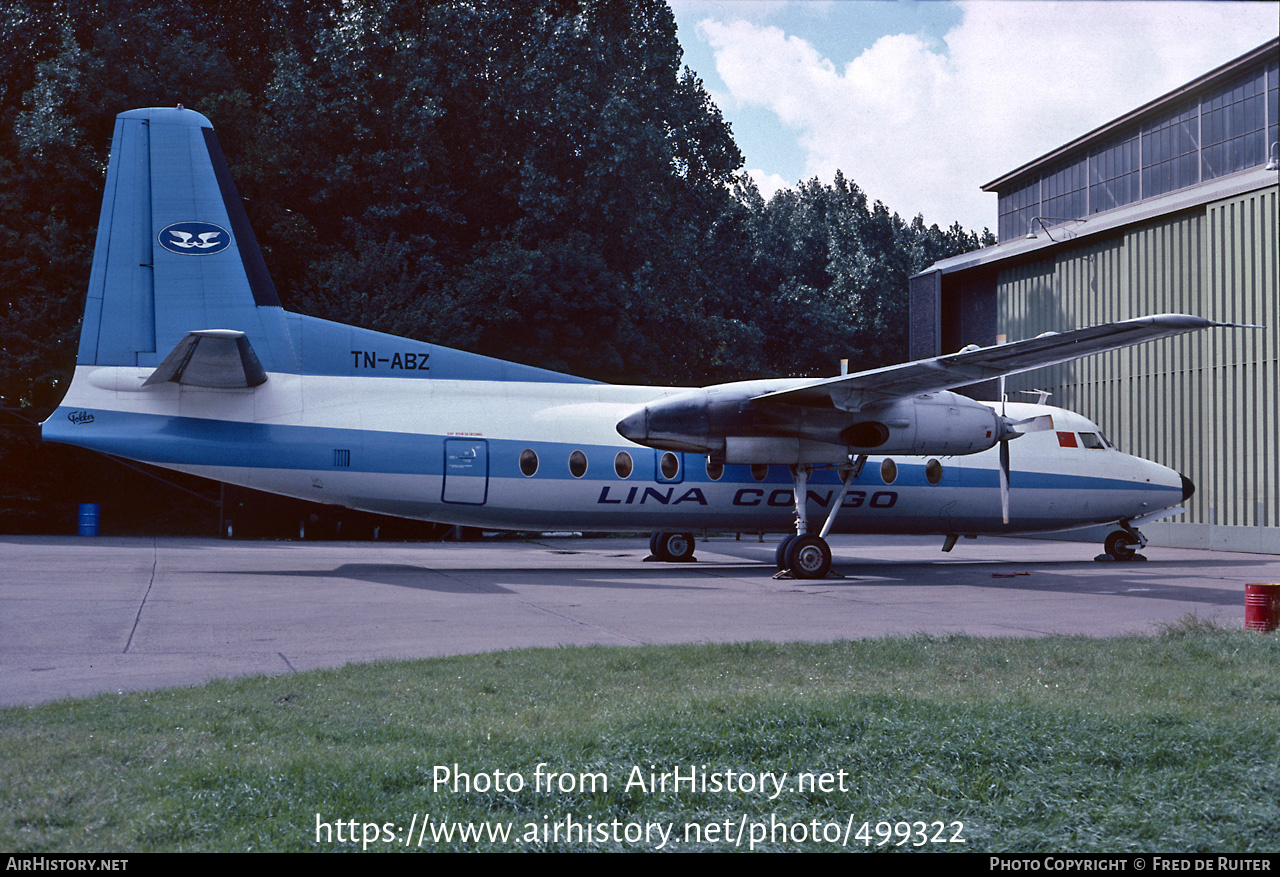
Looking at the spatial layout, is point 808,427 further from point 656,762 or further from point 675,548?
point 656,762

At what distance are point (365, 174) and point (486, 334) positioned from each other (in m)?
7.12

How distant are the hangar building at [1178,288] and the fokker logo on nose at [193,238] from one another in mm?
14611

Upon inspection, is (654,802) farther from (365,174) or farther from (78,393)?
(365,174)

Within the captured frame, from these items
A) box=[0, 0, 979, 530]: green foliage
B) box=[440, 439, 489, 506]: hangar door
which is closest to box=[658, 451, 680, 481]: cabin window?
box=[440, 439, 489, 506]: hangar door

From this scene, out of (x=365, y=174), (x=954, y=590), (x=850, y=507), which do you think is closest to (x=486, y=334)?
(x=365, y=174)

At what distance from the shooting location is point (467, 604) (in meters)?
12.4

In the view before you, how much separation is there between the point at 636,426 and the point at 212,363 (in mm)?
6396

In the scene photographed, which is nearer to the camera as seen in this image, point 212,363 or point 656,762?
point 656,762

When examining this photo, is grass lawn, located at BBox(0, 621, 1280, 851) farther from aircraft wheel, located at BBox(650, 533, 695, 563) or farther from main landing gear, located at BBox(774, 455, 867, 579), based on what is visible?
aircraft wheel, located at BBox(650, 533, 695, 563)

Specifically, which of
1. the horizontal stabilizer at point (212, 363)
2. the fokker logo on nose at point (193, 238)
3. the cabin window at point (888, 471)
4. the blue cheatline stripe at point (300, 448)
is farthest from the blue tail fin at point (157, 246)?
the cabin window at point (888, 471)

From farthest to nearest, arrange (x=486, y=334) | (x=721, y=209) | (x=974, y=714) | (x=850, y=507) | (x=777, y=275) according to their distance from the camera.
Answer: (x=777, y=275)
(x=721, y=209)
(x=486, y=334)
(x=850, y=507)
(x=974, y=714)

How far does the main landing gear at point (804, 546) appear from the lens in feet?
54.3

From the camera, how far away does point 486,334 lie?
3228 cm

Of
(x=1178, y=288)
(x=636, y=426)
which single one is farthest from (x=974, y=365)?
(x=1178, y=288)
